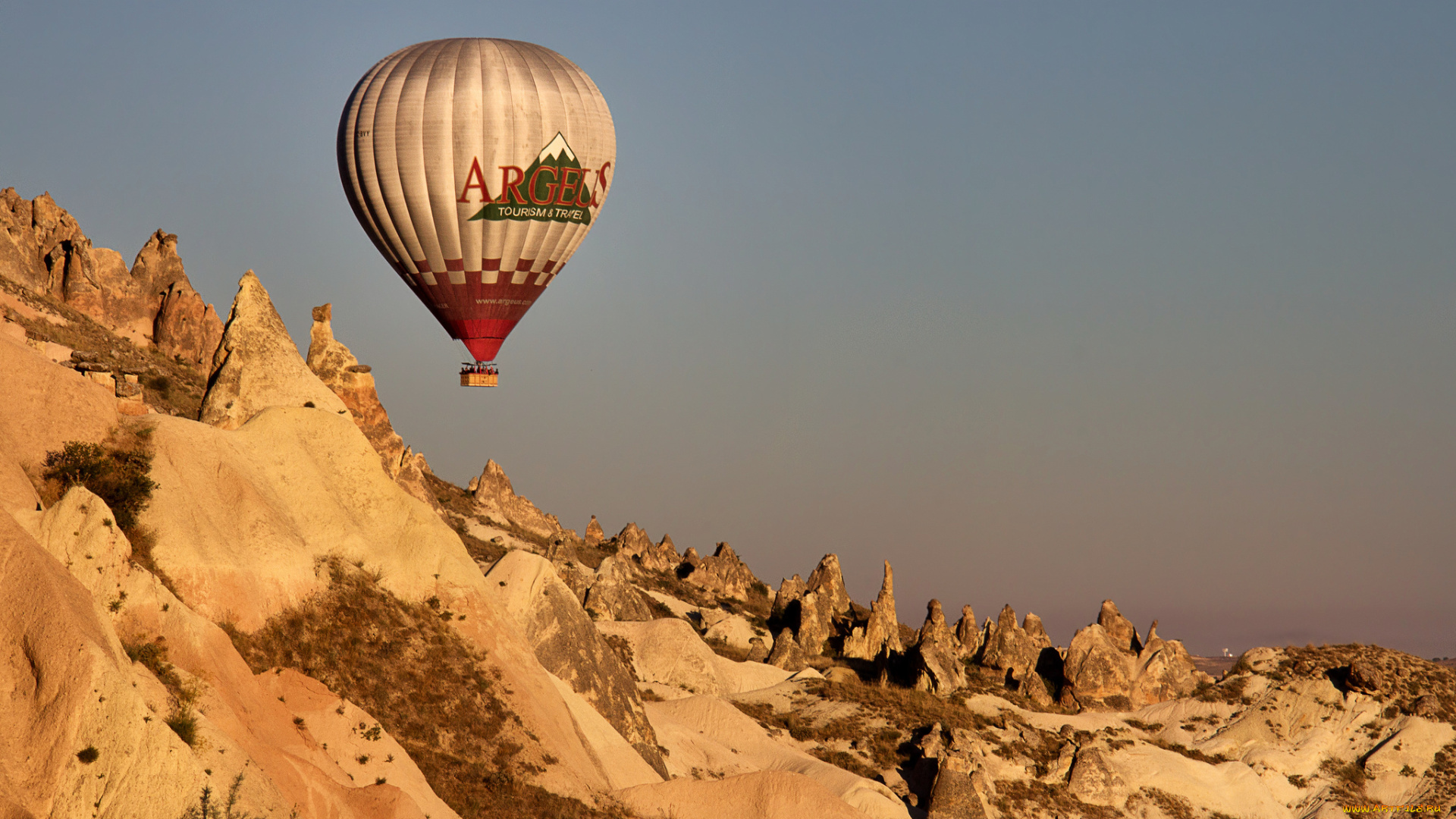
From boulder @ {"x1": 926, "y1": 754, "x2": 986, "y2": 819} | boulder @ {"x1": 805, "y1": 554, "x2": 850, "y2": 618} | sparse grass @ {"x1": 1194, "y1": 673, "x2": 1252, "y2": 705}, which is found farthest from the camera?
boulder @ {"x1": 805, "y1": 554, "x2": 850, "y2": 618}

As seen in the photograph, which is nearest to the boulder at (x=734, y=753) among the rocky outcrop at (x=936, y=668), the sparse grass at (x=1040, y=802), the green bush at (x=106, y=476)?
the sparse grass at (x=1040, y=802)

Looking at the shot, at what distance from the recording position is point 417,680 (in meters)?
36.9

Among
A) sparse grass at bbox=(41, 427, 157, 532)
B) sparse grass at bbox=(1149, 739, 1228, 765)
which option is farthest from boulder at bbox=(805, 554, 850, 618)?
sparse grass at bbox=(41, 427, 157, 532)

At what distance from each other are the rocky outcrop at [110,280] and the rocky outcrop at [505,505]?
2244 centimetres

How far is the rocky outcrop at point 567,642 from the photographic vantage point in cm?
4241

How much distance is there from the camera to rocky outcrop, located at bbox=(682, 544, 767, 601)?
368 feet

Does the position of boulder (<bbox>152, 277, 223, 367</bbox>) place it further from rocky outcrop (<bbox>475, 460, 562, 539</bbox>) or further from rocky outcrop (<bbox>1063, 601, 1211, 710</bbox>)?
rocky outcrop (<bbox>1063, 601, 1211, 710</bbox>)

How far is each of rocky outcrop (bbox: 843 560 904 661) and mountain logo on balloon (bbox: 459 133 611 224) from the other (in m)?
31.4

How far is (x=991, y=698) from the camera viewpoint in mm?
69562

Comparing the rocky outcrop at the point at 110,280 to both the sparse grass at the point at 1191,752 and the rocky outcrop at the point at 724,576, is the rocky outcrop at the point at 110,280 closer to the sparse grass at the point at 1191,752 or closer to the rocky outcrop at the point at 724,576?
the rocky outcrop at the point at 724,576

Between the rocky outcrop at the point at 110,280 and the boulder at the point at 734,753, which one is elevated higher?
the rocky outcrop at the point at 110,280

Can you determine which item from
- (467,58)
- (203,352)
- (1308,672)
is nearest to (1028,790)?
(1308,672)

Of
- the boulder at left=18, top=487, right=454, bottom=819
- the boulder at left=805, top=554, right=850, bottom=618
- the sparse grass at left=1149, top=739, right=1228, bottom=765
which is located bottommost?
the boulder at left=18, top=487, right=454, bottom=819

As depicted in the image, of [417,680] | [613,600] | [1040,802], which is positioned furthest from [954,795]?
[613,600]
